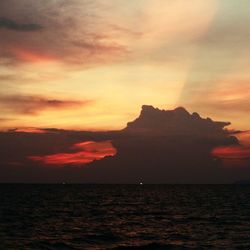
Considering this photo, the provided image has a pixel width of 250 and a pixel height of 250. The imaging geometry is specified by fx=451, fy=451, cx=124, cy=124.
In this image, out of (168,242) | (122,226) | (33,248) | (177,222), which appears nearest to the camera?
(33,248)

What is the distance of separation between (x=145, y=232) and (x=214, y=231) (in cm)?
839

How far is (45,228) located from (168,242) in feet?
60.5

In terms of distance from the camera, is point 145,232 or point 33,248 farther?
point 145,232

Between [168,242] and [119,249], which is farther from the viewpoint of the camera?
[168,242]

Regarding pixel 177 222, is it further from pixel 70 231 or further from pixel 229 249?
pixel 229 249

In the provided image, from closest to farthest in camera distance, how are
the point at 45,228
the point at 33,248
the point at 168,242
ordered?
the point at 33,248, the point at 168,242, the point at 45,228

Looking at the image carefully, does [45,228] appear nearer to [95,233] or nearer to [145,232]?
[95,233]

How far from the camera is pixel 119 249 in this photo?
4341cm

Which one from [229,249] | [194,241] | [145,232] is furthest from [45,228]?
[229,249]

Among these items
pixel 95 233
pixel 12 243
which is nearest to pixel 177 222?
pixel 95 233

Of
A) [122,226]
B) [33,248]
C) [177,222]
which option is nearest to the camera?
[33,248]

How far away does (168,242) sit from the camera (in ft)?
154

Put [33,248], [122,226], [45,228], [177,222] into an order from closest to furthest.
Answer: [33,248] → [45,228] → [122,226] → [177,222]

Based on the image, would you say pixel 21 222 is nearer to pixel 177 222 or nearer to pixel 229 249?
pixel 177 222
